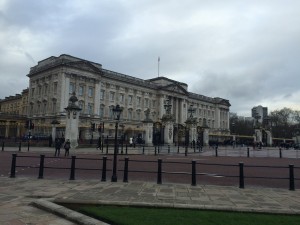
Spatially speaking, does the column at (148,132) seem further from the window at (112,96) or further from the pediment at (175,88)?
the pediment at (175,88)

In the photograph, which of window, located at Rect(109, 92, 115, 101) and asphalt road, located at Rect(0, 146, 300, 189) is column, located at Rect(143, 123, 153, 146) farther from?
window, located at Rect(109, 92, 115, 101)

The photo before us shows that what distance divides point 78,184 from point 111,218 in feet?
15.2

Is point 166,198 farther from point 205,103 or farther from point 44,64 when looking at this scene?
point 205,103

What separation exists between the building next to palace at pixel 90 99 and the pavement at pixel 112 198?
43.1 meters

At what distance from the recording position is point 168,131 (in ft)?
161

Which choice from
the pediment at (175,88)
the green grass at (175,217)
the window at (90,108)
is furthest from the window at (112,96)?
the green grass at (175,217)

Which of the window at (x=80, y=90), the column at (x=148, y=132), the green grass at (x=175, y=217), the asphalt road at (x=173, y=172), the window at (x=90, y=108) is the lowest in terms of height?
the green grass at (x=175, y=217)

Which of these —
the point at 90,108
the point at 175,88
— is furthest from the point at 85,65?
the point at 175,88

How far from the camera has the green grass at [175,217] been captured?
6191mm

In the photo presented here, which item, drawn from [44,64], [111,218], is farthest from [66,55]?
[111,218]

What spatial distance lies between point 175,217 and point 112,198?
7.63ft

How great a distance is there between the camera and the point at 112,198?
8312mm

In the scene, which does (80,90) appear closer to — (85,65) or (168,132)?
(85,65)

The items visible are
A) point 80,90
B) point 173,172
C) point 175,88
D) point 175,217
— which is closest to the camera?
point 175,217
